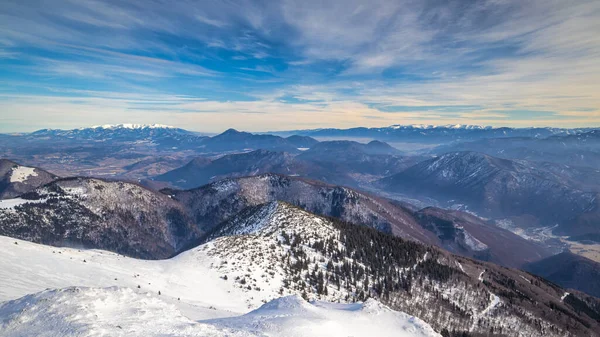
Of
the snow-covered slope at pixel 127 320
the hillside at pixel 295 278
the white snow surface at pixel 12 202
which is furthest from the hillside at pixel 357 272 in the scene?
the white snow surface at pixel 12 202

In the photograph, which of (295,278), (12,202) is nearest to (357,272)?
(295,278)

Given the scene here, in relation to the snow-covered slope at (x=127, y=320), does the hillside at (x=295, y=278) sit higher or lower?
lower

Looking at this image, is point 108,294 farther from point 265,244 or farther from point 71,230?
point 71,230

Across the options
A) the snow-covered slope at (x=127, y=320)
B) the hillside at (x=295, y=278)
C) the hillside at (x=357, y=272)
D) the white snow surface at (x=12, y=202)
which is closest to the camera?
the snow-covered slope at (x=127, y=320)

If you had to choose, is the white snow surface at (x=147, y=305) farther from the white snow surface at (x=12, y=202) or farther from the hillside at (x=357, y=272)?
the white snow surface at (x=12, y=202)

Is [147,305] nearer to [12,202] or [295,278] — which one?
[295,278]

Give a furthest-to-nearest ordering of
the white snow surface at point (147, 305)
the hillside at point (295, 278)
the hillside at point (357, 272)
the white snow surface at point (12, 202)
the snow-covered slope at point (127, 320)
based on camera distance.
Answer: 1. the white snow surface at point (12, 202)
2. the hillside at point (357, 272)
3. the hillside at point (295, 278)
4. the white snow surface at point (147, 305)
5. the snow-covered slope at point (127, 320)

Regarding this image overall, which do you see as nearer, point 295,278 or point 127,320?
point 127,320

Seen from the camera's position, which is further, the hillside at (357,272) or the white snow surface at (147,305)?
the hillside at (357,272)

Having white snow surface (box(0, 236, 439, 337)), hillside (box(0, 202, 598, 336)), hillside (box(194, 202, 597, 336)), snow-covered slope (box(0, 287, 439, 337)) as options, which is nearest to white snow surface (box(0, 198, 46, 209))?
hillside (box(194, 202, 597, 336))
